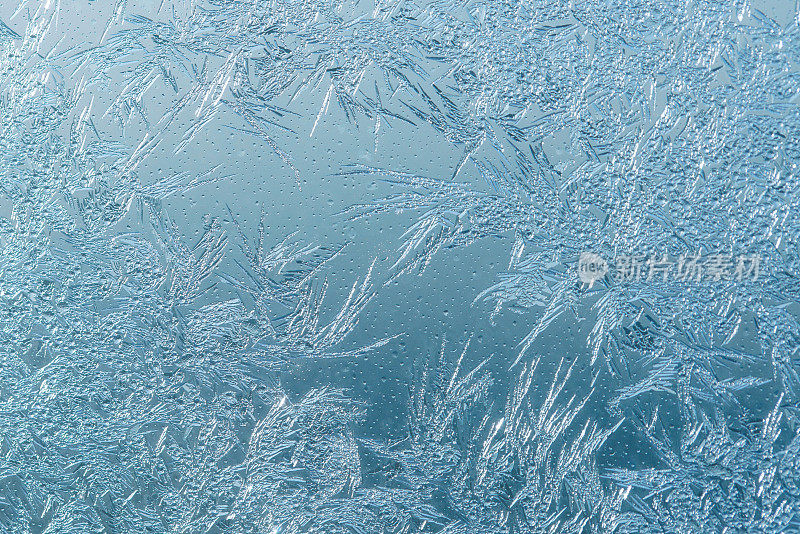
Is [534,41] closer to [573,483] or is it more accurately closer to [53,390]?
[573,483]

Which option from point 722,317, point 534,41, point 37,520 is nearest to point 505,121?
point 534,41

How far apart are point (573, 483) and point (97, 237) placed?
2.19 ft

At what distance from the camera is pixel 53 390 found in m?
0.70

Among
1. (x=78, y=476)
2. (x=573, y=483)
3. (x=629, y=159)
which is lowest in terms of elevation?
(x=573, y=483)

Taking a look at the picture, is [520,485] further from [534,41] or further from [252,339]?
[534,41]

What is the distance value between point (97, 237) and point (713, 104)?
2.57 ft

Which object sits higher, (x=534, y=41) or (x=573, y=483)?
(x=534, y=41)

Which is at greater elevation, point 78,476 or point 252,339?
point 252,339

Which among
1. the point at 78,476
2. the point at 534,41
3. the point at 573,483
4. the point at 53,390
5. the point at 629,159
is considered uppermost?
the point at 534,41

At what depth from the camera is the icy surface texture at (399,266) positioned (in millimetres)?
654

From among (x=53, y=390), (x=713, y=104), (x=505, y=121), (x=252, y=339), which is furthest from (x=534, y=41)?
(x=53, y=390)

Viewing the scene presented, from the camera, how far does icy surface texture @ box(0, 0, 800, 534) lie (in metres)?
0.65

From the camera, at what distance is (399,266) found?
68 cm

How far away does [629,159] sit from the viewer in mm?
667
